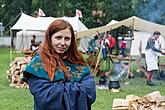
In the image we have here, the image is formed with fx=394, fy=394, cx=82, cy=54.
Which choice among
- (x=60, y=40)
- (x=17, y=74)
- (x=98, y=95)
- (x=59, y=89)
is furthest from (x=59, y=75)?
(x=17, y=74)

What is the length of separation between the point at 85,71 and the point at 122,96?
5.85 metres

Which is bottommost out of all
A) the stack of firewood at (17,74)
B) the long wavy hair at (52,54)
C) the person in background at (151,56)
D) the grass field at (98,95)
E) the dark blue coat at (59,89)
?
the grass field at (98,95)

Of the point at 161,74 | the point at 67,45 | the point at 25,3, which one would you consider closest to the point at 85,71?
the point at 67,45

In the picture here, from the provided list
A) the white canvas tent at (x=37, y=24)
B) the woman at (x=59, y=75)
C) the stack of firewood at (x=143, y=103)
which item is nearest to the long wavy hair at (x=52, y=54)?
the woman at (x=59, y=75)

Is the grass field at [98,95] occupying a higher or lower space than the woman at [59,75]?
lower

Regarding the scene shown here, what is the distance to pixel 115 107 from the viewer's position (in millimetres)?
5863

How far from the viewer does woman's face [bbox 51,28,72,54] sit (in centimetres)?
222

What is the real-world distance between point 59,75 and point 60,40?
0.20m

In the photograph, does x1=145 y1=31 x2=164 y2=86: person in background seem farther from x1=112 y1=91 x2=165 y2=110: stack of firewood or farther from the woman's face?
the woman's face

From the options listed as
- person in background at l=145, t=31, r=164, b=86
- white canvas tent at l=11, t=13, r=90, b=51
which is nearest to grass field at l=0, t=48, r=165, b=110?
person in background at l=145, t=31, r=164, b=86

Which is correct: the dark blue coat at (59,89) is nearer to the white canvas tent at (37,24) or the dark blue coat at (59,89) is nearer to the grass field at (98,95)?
the grass field at (98,95)

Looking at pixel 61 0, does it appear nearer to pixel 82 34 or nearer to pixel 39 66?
pixel 82 34

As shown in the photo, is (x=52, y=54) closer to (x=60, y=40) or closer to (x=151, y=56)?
(x=60, y=40)

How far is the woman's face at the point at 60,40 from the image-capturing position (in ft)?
7.29
